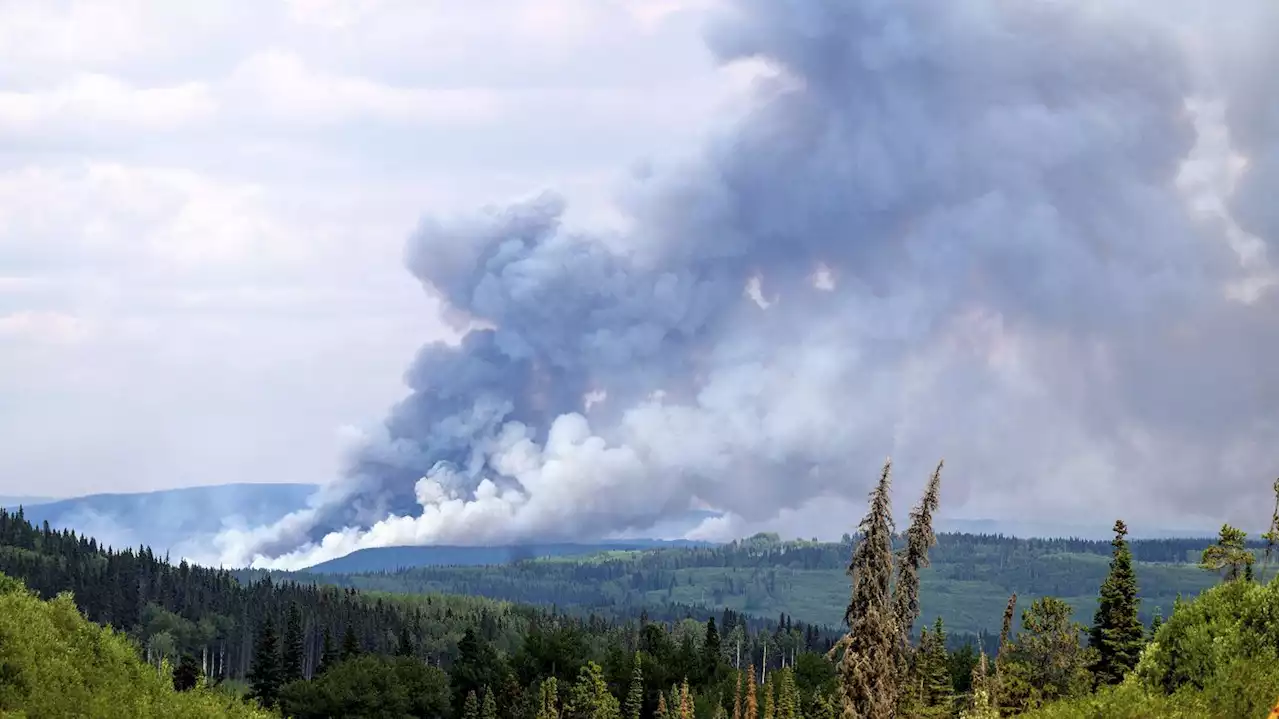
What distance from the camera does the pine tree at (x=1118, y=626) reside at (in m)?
102

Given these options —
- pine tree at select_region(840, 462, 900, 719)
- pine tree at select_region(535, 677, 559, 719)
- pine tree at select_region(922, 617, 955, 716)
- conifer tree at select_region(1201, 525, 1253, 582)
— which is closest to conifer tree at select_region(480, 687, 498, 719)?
pine tree at select_region(535, 677, 559, 719)

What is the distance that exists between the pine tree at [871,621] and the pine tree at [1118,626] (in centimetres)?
4491

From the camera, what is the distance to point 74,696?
68125mm

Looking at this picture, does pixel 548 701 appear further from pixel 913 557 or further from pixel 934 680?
pixel 913 557

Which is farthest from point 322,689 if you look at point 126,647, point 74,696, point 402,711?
point 74,696

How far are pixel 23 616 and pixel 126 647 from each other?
10204 mm

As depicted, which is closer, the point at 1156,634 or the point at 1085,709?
the point at 1085,709

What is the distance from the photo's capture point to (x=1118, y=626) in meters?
104

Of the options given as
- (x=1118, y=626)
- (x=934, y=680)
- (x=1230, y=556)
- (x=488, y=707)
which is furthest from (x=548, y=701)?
(x=1230, y=556)

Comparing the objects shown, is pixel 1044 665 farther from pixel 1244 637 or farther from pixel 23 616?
pixel 23 616

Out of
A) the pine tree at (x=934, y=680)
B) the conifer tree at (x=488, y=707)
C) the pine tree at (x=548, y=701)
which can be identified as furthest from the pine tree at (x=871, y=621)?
the conifer tree at (x=488, y=707)

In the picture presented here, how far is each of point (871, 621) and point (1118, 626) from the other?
4936 centimetres

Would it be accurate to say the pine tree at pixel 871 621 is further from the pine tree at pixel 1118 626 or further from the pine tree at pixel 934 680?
the pine tree at pixel 934 680

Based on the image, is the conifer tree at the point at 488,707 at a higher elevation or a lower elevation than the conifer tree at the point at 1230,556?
lower
